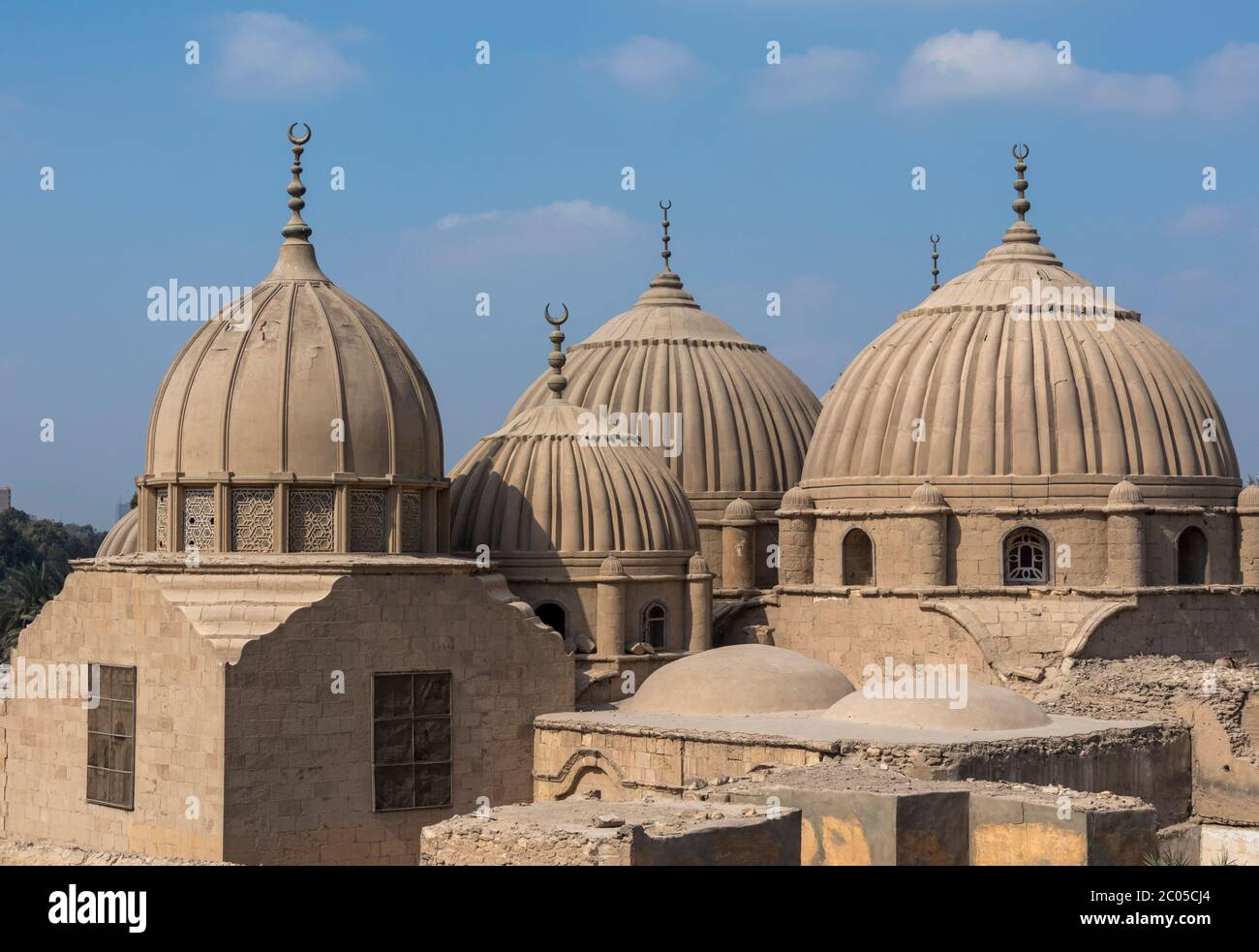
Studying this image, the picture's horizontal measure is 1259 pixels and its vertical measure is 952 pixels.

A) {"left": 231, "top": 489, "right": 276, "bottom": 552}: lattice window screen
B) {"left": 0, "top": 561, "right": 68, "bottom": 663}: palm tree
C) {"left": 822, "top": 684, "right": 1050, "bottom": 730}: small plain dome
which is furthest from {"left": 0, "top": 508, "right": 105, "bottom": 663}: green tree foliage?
{"left": 822, "top": 684, "right": 1050, "bottom": 730}: small plain dome

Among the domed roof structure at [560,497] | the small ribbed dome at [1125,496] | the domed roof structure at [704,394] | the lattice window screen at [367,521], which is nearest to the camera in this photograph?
the lattice window screen at [367,521]

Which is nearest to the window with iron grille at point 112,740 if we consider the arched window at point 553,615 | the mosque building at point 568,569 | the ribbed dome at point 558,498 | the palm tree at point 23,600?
the mosque building at point 568,569

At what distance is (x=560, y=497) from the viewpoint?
3127 centimetres

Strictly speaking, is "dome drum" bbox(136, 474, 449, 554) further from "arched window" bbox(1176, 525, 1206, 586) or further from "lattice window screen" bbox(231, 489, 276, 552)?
"arched window" bbox(1176, 525, 1206, 586)

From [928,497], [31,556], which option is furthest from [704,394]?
[31,556]

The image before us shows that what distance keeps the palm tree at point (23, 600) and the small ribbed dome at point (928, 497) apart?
2225cm

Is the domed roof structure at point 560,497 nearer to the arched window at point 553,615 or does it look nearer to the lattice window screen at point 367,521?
the arched window at point 553,615

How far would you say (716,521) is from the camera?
37906 millimetres

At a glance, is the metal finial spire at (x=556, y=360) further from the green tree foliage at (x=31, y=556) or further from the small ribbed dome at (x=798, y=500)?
the green tree foliage at (x=31, y=556)

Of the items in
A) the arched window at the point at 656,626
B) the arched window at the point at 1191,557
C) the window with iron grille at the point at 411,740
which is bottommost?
the window with iron grille at the point at 411,740

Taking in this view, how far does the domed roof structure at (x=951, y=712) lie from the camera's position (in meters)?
26.6

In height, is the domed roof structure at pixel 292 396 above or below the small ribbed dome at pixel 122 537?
above

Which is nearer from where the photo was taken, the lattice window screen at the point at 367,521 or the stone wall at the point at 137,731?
the stone wall at the point at 137,731

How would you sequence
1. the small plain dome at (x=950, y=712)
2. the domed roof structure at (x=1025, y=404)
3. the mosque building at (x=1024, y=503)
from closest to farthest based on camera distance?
1. the small plain dome at (x=950, y=712)
2. the mosque building at (x=1024, y=503)
3. the domed roof structure at (x=1025, y=404)
